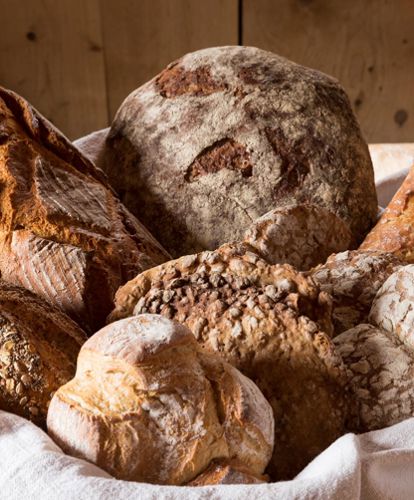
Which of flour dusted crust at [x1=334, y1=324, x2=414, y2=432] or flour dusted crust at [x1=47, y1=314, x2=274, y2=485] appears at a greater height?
flour dusted crust at [x1=47, y1=314, x2=274, y2=485]

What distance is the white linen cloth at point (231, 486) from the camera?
65cm

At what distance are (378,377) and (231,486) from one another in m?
0.30

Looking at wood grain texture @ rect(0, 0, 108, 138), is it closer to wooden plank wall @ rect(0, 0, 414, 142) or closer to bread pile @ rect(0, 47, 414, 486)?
wooden plank wall @ rect(0, 0, 414, 142)

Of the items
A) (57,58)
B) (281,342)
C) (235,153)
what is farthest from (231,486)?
(57,58)

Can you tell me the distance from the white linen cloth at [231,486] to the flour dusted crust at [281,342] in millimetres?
76

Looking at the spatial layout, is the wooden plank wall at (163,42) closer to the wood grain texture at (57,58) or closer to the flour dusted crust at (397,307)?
the wood grain texture at (57,58)

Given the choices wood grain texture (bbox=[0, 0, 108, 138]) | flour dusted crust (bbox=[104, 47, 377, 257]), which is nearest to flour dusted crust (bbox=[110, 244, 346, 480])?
flour dusted crust (bbox=[104, 47, 377, 257])

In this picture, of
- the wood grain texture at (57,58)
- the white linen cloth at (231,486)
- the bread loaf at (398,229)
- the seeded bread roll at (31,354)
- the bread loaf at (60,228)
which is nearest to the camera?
the white linen cloth at (231,486)

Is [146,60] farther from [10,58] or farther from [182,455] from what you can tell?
[182,455]

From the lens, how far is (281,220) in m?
1.22

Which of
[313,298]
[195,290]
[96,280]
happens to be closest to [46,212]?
[96,280]

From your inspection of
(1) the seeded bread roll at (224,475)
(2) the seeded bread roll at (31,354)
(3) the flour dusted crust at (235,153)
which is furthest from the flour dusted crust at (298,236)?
(1) the seeded bread roll at (224,475)

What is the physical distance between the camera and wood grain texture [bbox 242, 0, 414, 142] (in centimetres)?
324

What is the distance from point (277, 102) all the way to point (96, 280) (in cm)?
61
